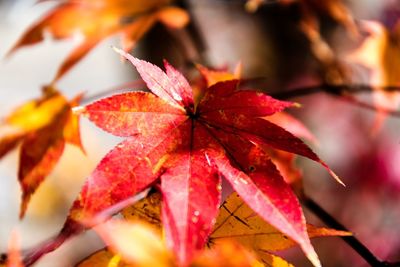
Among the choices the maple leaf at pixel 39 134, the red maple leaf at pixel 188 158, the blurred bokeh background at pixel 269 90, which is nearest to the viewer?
the red maple leaf at pixel 188 158

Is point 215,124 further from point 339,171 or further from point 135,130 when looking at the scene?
point 339,171

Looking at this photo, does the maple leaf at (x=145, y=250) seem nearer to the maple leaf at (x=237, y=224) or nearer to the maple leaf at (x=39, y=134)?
the maple leaf at (x=237, y=224)

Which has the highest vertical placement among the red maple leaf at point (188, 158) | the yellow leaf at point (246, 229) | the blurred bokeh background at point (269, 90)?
the red maple leaf at point (188, 158)

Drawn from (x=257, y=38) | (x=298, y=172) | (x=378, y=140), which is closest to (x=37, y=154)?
(x=298, y=172)

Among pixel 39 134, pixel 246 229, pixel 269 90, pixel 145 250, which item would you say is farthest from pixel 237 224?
pixel 269 90

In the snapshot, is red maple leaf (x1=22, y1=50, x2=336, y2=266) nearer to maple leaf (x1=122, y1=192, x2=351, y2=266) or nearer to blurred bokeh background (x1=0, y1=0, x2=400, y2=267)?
maple leaf (x1=122, y1=192, x2=351, y2=266)

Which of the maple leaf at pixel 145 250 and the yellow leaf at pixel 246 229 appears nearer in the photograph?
the maple leaf at pixel 145 250

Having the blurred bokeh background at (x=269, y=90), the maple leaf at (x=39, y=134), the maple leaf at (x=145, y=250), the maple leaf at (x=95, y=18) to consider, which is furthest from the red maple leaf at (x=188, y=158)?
the blurred bokeh background at (x=269, y=90)

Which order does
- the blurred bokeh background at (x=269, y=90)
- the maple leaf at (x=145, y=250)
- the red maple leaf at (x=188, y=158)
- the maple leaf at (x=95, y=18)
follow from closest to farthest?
1. the maple leaf at (x=145, y=250)
2. the red maple leaf at (x=188, y=158)
3. the maple leaf at (x=95, y=18)
4. the blurred bokeh background at (x=269, y=90)
